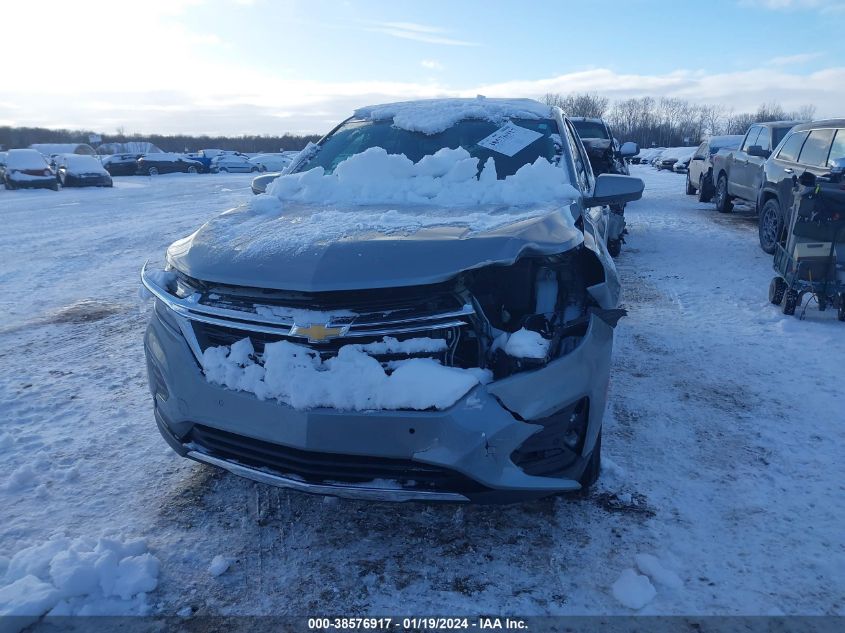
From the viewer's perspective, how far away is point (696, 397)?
4086 millimetres

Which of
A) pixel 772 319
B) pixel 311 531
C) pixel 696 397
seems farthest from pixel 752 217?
pixel 311 531

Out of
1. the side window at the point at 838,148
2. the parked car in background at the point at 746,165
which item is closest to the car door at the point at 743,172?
the parked car in background at the point at 746,165

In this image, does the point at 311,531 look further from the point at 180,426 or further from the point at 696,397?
the point at 696,397

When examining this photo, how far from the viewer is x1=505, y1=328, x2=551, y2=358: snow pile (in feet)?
7.63

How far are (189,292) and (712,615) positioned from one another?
8.03 feet

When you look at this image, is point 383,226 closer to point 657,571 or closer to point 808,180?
point 657,571

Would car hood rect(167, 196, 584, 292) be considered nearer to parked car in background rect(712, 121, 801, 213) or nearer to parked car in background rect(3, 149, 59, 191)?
parked car in background rect(712, 121, 801, 213)

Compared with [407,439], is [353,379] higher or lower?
higher

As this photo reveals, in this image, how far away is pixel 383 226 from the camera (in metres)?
2.75

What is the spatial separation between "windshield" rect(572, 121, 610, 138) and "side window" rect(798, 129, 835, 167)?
4440mm

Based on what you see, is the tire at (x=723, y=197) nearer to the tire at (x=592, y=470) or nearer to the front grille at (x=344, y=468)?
the tire at (x=592, y=470)

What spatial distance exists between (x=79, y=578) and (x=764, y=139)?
1204 cm

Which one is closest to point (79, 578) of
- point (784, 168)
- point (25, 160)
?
point (784, 168)

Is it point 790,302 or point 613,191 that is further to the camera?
point 790,302
